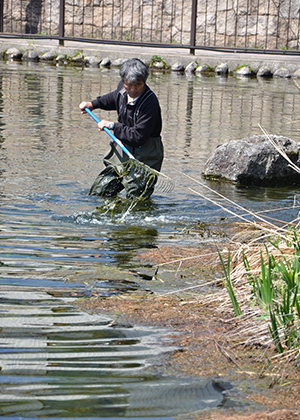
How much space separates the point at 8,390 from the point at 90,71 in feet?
51.1

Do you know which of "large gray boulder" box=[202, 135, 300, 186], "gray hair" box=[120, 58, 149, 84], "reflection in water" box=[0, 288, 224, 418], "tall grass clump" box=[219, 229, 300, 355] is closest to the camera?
"reflection in water" box=[0, 288, 224, 418]

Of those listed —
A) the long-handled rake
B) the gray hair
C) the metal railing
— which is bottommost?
the long-handled rake

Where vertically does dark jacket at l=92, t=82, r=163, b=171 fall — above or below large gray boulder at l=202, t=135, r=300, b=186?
above

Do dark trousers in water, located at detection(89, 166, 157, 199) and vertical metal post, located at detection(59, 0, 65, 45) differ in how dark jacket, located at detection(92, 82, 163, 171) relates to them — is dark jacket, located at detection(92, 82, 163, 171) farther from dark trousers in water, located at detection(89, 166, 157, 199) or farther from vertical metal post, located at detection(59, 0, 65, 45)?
vertical metal post, located at detection(59, 0, 65, 45)

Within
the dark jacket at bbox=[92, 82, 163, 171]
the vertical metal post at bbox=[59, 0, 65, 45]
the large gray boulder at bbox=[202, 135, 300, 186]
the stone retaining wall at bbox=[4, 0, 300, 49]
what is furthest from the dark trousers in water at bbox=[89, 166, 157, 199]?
the vertical metal post at bbox=[59, 0, 65, 45]

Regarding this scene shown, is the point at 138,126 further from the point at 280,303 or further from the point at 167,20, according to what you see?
the point at 167,20

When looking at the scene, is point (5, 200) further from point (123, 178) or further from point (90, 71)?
point (90, 71)

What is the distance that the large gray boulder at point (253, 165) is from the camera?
7.25 meters

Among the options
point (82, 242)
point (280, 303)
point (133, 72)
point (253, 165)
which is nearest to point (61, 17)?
point (253, 165)

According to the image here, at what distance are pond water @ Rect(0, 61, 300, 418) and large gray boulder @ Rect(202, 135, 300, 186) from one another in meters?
0.21

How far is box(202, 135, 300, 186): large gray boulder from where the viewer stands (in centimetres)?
725

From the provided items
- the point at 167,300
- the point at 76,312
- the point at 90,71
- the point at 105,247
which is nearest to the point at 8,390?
the point at 76,312

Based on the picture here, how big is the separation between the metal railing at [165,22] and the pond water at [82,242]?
6.79 meters

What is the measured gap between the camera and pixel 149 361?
2.79 meters
